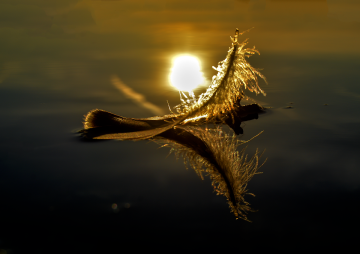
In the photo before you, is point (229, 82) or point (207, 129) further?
point (207, 129)

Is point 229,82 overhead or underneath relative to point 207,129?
overhead

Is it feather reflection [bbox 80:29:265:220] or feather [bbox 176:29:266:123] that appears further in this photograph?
feather [bbox 176:29:266:123]

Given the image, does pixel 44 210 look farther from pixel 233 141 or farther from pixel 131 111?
pixel 131 111

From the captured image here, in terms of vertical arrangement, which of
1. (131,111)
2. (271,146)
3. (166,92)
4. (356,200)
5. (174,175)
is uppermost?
(166,92)

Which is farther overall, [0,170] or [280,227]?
[0,170]

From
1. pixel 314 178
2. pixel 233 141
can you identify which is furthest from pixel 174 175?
pixel 314 178

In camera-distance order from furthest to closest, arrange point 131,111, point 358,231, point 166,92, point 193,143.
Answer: point 166,92, point 131,111, point 193,143, point 358,231

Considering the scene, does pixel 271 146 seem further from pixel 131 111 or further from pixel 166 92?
pixel 166 92

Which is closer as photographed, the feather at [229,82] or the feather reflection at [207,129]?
the feather reflection at [207,129]

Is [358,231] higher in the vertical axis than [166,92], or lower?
lower

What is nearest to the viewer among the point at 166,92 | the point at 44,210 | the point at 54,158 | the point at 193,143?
the point at 44,210
